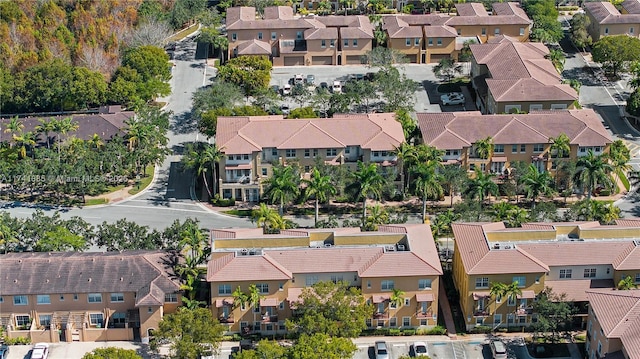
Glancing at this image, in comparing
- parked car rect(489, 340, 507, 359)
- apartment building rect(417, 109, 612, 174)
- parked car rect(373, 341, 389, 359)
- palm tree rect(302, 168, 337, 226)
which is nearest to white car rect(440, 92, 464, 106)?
apartment building rect(417, 109, 612, 174)

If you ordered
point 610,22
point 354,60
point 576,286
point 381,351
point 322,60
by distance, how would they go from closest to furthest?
point 381,351
point 576,286
point 354,60
point 322,60
point 610,22

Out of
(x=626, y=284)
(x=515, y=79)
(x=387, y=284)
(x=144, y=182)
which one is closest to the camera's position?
(x=626, y=284)

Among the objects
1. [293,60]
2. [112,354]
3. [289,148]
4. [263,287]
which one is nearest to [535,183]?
[289,148]

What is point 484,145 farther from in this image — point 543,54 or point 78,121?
point 78,121

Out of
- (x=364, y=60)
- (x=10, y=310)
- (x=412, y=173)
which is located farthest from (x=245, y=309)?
(x=364, y=60)

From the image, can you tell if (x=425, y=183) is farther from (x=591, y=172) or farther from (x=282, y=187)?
(x=591, y=172)

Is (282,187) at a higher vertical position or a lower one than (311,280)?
higher
